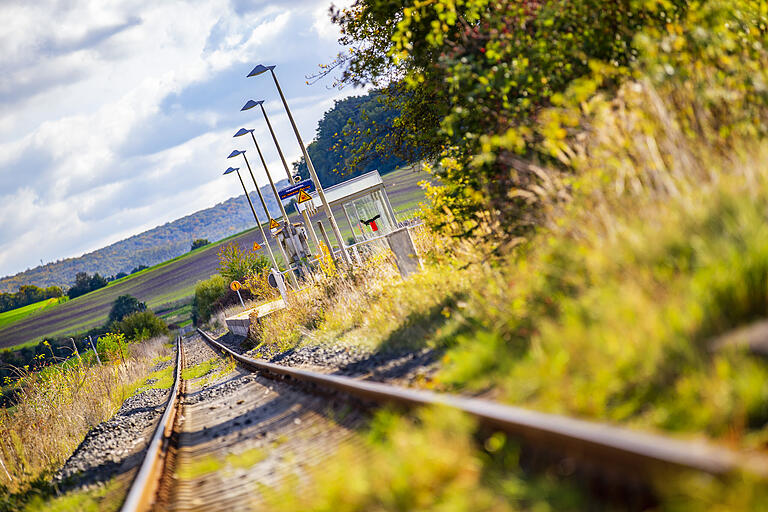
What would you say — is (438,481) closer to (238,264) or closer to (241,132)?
(241,132)

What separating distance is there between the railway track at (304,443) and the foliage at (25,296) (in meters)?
191

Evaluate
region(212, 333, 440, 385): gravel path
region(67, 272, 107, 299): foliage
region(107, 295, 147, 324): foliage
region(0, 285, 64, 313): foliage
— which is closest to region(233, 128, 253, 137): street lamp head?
region(212, 333, 440, 385): gravel path

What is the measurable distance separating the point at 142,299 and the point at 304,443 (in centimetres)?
13431

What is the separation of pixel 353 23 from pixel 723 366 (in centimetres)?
1301

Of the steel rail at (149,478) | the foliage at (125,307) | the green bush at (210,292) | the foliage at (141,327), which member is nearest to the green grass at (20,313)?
the foliage at (125,307)

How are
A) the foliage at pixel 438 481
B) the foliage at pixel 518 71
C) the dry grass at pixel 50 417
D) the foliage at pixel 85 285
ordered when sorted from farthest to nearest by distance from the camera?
1. the foliage at pixel 85 285
2. the dry grass at pixel 50 417
3. the foliage at pixel 518 71
4. the foliage at pixel 438 481

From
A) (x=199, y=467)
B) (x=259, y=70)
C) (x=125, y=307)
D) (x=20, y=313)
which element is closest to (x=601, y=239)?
(x=199, y=467)

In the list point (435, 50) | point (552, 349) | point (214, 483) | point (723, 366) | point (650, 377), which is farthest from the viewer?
point (435, 50)

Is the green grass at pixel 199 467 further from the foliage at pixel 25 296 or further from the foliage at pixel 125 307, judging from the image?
the foliage at pixel 25 296

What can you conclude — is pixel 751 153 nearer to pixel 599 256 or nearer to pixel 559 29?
pixel 599 256

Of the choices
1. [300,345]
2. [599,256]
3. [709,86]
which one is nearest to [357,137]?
[300,345]

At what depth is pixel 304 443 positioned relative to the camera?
5.97 metres

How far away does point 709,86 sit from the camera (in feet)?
19.3

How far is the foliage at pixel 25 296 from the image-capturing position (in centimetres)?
17775
